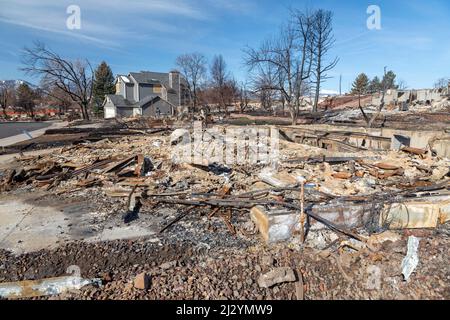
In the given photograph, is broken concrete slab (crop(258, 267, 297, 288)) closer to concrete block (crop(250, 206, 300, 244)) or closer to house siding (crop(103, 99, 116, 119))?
concrete block (crop(250, 206, 300, 244))

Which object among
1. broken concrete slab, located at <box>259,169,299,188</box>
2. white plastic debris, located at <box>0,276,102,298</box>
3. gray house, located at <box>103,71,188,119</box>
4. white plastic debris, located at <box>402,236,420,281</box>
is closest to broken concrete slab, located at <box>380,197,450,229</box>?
white plastic debris, located at <box>402,236,420,281</box>

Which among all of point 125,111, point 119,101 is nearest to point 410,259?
point 125,111

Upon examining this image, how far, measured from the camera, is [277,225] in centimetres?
429

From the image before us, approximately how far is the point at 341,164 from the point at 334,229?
15.4 feet

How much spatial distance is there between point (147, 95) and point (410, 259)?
5016 cm

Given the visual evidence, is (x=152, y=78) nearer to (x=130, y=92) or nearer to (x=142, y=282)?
(x=130, y=92)

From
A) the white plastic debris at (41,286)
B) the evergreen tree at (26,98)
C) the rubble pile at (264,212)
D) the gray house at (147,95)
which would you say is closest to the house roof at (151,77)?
the gray house at (147,95)

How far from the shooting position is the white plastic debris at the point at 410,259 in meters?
3.62

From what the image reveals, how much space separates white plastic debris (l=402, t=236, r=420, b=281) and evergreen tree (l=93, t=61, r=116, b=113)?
176 feet

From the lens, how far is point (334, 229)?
177 inches

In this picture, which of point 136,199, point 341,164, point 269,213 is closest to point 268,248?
point 269,213

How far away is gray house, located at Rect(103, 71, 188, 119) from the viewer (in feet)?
150

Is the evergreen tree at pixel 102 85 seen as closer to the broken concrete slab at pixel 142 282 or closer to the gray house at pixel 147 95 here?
the gray house at pixel 147 95

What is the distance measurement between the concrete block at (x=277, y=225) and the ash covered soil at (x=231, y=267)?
0.15 metres
